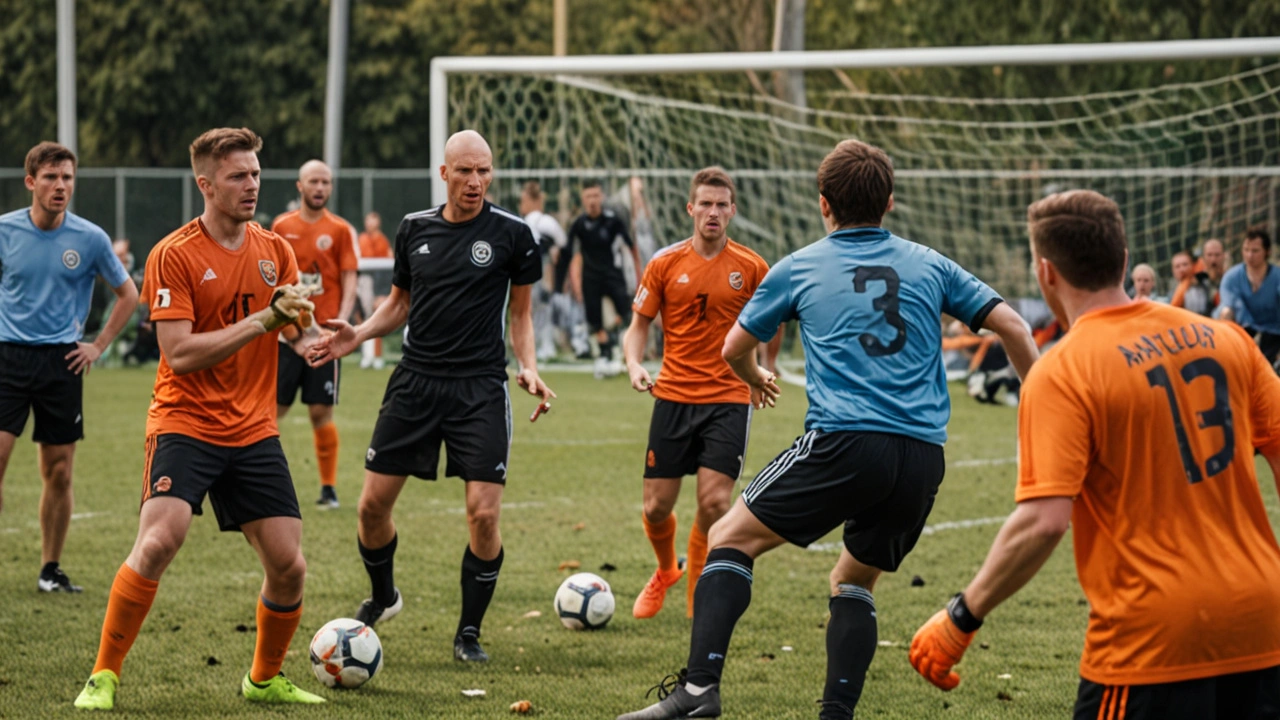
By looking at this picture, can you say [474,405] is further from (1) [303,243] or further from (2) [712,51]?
(2) [712,51]

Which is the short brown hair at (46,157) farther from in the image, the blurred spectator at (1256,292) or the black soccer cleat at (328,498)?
the blurred spectator at (1256,292)

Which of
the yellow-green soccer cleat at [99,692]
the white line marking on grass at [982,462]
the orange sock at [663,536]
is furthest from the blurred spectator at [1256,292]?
the yellow-green soccer cleat at [99,692]

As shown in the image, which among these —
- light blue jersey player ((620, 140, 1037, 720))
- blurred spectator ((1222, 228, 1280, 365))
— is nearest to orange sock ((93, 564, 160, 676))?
light blue jersey player ((620, 140, 1037, 720))

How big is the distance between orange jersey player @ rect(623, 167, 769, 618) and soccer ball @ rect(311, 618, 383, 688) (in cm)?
174

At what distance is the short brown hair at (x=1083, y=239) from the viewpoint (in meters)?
3.29

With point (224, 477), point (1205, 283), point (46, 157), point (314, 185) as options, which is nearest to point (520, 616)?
point (224, 477)

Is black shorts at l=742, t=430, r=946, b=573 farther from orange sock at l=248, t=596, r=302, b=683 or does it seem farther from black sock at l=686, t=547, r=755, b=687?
orange sock at l=248, t=596, r=302, b=683

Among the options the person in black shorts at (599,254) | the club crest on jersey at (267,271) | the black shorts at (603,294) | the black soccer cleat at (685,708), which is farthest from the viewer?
the black shorts at (603,294)

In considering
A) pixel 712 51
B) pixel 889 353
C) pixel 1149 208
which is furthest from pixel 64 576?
pixel 712 51

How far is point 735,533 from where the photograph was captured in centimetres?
485

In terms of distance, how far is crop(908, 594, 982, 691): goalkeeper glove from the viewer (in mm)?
3363

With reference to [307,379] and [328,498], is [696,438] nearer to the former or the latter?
[307,379]

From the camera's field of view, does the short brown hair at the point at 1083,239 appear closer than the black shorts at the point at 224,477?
Yes

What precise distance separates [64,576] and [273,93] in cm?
3130
